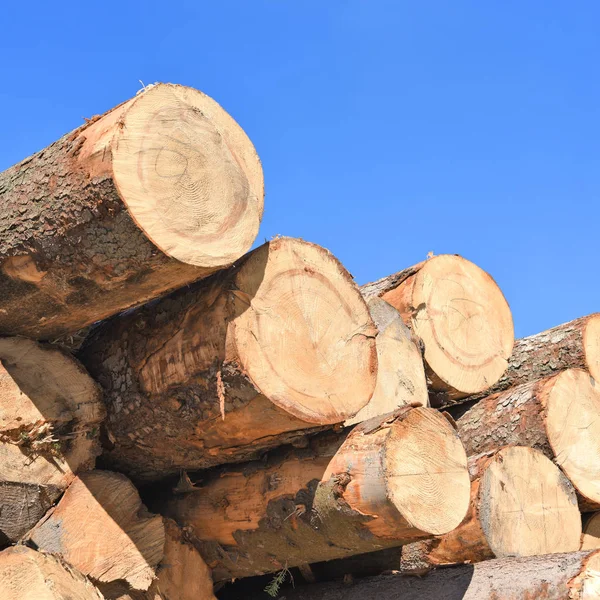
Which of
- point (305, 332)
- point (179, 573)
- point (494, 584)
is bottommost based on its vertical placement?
point (494, 584)

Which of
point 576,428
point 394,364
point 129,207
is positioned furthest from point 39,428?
point 576,428

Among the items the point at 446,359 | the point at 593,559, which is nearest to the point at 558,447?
the point at 446,359

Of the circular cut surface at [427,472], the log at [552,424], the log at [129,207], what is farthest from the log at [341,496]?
the log at [552,424]

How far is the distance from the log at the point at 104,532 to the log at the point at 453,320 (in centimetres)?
156

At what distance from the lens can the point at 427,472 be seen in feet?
9.79

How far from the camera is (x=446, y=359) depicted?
13.6 ft

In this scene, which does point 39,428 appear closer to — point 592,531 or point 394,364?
point 394,364

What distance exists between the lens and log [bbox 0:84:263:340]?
2547 millimetres

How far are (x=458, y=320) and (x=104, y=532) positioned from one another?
205 cm

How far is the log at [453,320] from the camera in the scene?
4070 millimetres

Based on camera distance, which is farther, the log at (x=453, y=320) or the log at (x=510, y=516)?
the log at (x=453, y=320)

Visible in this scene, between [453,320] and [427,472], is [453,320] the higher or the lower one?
the higher one

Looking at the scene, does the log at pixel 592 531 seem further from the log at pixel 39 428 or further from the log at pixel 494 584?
the log at pixel 39 428

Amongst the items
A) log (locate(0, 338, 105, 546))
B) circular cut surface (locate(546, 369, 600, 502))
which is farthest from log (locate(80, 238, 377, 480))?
circular cut surface (locate(546, 369, 600, 502))
